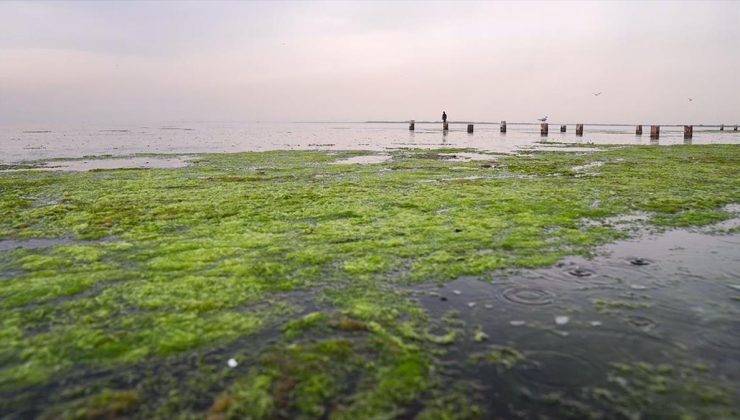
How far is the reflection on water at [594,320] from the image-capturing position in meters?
3.61

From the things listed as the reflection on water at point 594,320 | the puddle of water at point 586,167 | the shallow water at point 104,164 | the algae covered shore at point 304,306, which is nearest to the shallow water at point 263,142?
the shallow water at point 104,164

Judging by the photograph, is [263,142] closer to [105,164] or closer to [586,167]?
[105,164]

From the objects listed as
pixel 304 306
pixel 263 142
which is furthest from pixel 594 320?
pixel 263 142

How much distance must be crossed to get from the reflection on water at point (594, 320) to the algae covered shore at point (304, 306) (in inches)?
1.6

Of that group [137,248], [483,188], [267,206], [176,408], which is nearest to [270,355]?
[176,408]

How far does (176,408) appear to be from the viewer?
331 cm

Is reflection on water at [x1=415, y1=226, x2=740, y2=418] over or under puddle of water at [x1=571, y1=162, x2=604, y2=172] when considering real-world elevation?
under

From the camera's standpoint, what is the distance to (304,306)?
16.9 ft

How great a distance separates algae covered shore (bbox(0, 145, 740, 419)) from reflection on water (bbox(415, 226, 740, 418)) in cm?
4

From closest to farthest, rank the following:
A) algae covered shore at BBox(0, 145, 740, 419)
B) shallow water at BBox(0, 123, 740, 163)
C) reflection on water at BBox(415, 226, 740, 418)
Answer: algae covered shore at BBox(0, 145, 740, 419) → reflection on water at BBox(415, 226, 740, 418) → shallow water at BBox(0, 123, 740, 163)

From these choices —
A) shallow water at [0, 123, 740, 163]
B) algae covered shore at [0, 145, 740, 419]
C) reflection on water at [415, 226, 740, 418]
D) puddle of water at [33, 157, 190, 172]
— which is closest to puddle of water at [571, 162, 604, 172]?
algae covered shore at [0, 145, 740, 419]

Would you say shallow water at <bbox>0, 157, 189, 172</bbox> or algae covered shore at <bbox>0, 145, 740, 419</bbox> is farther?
shallow water at <bbox>0, 157, 189, 172</bbox>

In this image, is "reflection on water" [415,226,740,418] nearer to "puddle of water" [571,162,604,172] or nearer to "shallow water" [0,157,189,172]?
"puddle of water" [571,162,604,172]

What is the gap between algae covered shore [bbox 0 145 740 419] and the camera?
343 cm
